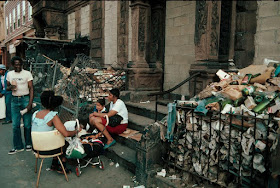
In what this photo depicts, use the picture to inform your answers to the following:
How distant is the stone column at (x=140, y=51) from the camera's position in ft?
23.8

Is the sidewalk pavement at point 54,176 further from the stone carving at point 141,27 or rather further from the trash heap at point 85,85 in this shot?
the stone carving at point 141,27

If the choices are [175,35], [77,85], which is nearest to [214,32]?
[175,35]

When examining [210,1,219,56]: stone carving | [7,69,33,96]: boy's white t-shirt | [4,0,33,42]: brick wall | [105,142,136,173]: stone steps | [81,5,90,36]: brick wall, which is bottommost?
[105,142,136,173]: stone steps

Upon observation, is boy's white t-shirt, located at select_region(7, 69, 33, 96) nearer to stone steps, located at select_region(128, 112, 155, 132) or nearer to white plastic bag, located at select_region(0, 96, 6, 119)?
stone steps, located at select_region(128, 112, 155, 132)

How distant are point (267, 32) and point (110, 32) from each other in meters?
6.48

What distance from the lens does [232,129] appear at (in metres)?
3.16

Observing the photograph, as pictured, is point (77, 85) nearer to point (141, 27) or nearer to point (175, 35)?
point (141, 27)

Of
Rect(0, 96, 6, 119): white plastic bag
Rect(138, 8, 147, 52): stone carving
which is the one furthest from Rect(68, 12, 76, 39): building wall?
Rect(138, 8, 147, 52): stone carving

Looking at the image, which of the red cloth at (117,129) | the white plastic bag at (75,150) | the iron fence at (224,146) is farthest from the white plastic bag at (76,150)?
the iron fence at (224,146)

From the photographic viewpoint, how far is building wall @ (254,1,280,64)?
4.96 m

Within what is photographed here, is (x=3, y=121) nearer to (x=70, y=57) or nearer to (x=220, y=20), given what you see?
(x=70, y=57)

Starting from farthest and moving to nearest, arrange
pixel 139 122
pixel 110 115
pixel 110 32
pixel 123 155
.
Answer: pixel 110 32 < pixel 139 122 < pixel 110 115 < pixel 123 155

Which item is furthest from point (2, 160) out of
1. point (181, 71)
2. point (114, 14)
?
point (114, 14)

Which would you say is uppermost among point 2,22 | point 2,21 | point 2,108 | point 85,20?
point 2,21
